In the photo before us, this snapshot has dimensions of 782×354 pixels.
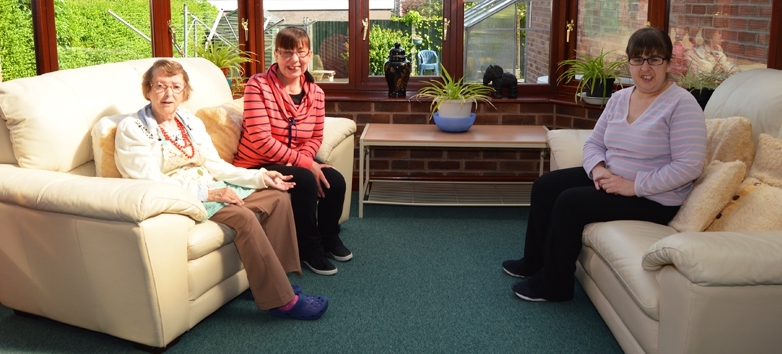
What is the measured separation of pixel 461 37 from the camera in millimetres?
4930

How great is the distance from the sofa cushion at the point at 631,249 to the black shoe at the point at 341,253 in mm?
1157

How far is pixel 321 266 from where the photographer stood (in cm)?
329

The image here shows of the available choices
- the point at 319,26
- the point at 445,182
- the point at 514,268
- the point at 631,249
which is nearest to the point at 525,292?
the point at 514,268

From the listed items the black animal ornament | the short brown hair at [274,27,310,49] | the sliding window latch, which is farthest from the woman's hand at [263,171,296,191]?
the sliding window latch

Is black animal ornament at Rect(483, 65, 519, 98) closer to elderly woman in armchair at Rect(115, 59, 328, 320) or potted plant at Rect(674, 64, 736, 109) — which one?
potted plant at Rect(674, 64, 736, 109)

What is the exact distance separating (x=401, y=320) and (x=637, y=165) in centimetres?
107

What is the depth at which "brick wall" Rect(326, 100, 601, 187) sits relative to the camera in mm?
4855

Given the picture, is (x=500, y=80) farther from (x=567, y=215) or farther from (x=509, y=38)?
(x=567, y=215)

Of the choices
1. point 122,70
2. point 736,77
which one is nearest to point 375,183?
point 122,70

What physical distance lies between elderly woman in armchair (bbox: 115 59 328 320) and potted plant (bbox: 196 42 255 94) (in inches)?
65.6

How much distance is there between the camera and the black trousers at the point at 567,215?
2760 millimetres

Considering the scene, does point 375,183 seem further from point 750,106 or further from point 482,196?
point 750,106

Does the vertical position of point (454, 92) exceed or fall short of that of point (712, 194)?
it exceeds it

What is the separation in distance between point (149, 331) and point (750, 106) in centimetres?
231
